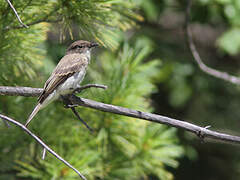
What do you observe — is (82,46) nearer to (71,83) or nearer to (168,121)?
(71,83)

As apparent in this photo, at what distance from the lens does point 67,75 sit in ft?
8.16

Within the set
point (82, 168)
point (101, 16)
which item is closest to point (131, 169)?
point (82, 168)

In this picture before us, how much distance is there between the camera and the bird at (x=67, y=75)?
2158 millimetres

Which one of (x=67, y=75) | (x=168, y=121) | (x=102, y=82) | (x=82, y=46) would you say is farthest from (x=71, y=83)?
(x=168, y=121)

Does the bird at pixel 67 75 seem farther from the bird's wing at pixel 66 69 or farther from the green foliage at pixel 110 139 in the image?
the green foliage at pixel 110 139

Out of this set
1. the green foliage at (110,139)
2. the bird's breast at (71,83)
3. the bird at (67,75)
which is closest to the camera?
the bird at (67,75)

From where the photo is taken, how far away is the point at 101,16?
2.16m

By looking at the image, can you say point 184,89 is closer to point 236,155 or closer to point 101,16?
point 236,155

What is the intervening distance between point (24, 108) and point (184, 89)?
1891 mm

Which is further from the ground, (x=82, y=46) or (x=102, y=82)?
(x=82, y=46)

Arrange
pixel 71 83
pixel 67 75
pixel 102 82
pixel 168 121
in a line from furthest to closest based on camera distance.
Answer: pixel 102 82, pixel 67 75, pixel 71 83, pixel 168 121

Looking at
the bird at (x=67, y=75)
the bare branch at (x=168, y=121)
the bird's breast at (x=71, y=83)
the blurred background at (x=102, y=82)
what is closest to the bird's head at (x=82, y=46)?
the bird at (x=67, y=75)

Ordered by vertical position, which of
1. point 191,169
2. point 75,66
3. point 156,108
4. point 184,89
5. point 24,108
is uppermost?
point 75,66

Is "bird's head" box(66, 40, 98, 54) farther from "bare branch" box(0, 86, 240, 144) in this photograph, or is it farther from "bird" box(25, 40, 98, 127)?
"bare branch" box(0, 86, 240, 144)
